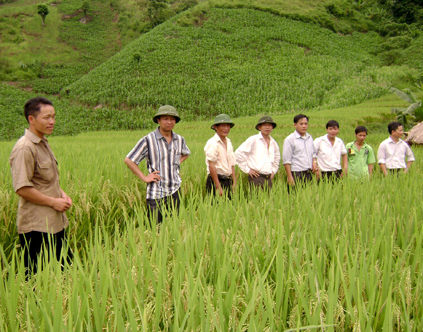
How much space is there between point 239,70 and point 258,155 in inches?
1289

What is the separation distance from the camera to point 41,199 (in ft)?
7.72

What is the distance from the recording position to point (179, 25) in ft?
144

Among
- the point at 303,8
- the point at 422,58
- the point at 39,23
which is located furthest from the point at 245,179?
the point at 39,23

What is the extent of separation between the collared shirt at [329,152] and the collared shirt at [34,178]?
385cm

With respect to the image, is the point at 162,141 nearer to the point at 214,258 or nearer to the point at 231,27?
the point at 214,258

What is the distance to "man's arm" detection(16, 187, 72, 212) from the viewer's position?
7.50 ft

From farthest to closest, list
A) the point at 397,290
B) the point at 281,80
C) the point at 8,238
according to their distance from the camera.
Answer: the point at 281,80 < the point at 8,238 < the point at 397,290

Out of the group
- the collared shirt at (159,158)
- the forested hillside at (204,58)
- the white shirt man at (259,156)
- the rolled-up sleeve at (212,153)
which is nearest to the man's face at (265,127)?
the white shirt man at (259,156)

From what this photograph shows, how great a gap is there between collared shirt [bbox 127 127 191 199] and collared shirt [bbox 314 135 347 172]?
103 inches

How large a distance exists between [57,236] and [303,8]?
59.4 metres

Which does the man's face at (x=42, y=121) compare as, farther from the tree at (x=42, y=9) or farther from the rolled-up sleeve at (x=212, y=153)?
the tree at (x=42, y=9)

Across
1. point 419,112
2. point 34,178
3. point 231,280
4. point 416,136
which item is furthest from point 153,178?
point 419,112

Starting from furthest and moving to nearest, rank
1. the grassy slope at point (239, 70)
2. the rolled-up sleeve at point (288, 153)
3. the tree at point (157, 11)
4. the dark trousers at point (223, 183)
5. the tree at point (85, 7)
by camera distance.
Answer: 1. the tree at point (85, 7)
2. the tree at point (157, 11)
3. the grassy slope at point (239, 70)
4. the rolled-up sleeve at point (288, 153)
5. the dark trousers at point (223, 183)

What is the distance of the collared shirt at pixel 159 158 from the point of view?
339cm
